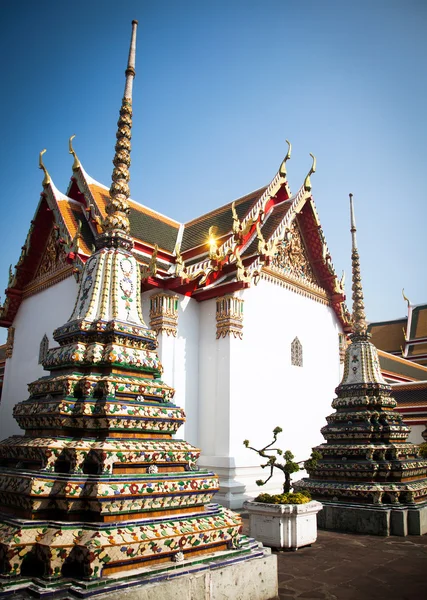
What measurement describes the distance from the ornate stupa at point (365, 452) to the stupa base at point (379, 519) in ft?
0.43

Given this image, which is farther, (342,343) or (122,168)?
(342,343)

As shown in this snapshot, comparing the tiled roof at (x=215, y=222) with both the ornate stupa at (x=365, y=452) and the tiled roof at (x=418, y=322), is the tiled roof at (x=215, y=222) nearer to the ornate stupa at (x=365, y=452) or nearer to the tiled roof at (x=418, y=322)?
the ornate stupa at (x=365, y=452)

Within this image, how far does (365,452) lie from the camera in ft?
23.0

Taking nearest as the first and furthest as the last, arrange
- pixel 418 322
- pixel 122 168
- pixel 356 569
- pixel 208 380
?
1. pixel 122 168
2. pixel 356 569
3. pixel 208 380
4. pixel 418 322

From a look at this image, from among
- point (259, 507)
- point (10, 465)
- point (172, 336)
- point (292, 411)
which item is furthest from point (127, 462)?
point (292, 411)

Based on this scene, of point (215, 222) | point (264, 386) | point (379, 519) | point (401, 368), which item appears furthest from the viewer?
point (401, 368)

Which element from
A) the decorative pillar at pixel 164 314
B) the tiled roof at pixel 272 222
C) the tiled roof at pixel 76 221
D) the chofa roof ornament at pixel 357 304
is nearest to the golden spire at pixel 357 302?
the chofa roof ornament at pixel 357 304

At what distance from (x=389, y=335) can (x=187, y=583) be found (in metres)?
27.6

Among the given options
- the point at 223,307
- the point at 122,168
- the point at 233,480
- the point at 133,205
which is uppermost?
the point at 133,205

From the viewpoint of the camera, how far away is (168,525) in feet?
10.6

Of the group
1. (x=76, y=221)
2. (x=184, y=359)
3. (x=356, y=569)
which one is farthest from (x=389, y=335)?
(x=356, y=569)

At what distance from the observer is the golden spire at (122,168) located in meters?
4.38

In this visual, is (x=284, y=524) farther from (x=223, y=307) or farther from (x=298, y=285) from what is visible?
(x=298, y=285)

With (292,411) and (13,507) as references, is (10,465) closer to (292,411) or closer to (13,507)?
(13,507)
